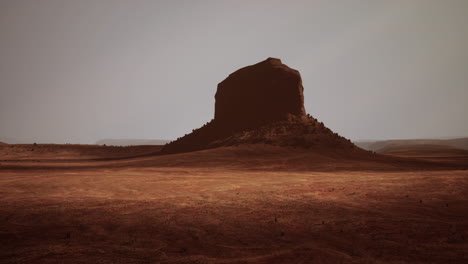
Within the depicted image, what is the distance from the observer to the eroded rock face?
1877 inches

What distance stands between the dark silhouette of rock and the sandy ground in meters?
27.5

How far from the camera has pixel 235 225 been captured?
8727mm

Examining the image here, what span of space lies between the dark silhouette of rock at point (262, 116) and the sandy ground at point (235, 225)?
27.5 metres

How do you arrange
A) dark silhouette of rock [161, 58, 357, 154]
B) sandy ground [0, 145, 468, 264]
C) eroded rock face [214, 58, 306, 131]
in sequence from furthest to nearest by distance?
1. eroded rock face [214, 58, 306, 131]
2. dark silhouette of rock [161, 58, 357, 154]
3. sandy ground [0, 145, 468, 264]

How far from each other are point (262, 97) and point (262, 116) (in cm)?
357

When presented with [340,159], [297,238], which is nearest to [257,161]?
[340,159]

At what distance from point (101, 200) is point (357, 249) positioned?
34.8 feet

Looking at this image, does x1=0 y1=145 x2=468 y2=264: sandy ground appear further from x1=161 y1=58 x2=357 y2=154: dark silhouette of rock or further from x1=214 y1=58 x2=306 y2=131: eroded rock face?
x1=214 y1=58 x2=306 y2=131: eroded rock face

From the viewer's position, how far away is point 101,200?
40.5 ft

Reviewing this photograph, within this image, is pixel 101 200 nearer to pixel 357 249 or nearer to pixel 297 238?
pixel 297 238

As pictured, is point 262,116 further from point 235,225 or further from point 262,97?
point 235,225

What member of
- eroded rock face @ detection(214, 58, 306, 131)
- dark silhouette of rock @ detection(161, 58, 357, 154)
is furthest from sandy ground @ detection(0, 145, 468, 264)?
eroded rock face @ detection(214, 58, 306, 131)

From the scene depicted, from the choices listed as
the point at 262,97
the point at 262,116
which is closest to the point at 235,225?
the point at 262,116

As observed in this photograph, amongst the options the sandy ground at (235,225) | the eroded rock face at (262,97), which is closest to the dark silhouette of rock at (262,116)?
the eroded rock face at (262,97)
